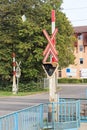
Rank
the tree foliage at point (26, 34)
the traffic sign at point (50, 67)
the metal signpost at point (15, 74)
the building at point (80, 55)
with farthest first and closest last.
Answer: the building at point (80, 55) < the tree foliage at point (26, 34) < the metal signpost at point (15, 74) < the traffic sign at point (50, 67)

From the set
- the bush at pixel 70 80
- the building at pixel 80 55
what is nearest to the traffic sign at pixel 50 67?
the bush at pixel 70 80

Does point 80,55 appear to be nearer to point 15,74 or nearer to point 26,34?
point 26,34

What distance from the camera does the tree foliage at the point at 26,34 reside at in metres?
44.8

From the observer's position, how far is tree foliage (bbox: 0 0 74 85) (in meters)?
44.8

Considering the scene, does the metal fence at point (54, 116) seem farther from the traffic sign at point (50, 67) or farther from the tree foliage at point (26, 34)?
the tree foliage at point (26, 34)

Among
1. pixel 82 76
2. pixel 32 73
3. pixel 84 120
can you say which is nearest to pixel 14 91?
pixel 32 73

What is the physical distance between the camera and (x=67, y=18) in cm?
5159

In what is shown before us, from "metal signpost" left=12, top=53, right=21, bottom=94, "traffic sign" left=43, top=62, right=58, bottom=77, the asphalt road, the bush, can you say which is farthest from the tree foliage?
the bush

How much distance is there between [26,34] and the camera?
44.9m

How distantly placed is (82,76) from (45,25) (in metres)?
45.9

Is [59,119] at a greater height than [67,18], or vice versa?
[67,18]

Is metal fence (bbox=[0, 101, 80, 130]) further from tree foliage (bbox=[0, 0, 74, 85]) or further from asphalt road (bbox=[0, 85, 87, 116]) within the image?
tree foliage (bbox=[0, 0, 74, 85])

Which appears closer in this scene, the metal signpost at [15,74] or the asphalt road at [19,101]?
the asphalt road at [19,101]

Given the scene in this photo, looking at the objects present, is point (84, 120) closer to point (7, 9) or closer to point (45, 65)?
point (45, 65)
